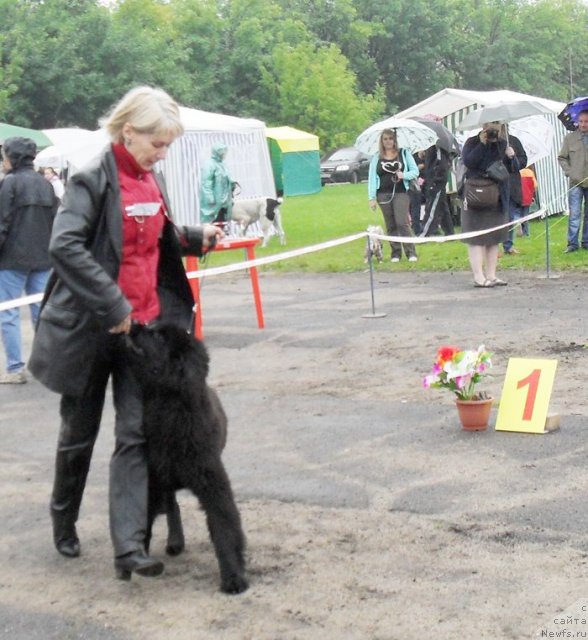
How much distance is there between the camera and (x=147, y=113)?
4.55m

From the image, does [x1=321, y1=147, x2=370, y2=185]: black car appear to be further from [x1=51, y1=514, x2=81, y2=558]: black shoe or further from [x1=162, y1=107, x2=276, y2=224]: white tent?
[x1=51, y1=514, x2=81, y2=558]: black shoe

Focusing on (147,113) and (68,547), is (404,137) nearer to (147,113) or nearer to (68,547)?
(68,547)

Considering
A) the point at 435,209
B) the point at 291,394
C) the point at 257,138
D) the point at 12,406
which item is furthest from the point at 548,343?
the point at 257,138

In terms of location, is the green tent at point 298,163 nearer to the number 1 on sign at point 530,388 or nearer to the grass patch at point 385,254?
the grass patch at point 385,254

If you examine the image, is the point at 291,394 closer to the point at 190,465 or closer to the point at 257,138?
the point at 190,465

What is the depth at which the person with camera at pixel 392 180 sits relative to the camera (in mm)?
16188

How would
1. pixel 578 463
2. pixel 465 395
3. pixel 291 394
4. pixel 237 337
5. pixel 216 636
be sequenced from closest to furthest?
pixel 216 636
pixel 578 463
pixel 465 395
pixel 291 394
pixel 237 337

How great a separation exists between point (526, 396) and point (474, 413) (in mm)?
334

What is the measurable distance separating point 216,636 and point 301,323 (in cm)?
822

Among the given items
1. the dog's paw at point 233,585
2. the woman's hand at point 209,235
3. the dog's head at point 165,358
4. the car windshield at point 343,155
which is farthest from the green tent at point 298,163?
the dog's paw at point 233,585

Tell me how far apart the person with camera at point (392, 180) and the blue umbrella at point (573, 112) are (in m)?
2.36

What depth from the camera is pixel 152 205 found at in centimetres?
472

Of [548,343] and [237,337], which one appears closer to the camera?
[548,343]

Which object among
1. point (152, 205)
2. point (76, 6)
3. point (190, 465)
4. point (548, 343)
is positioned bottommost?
point (548, 343)
